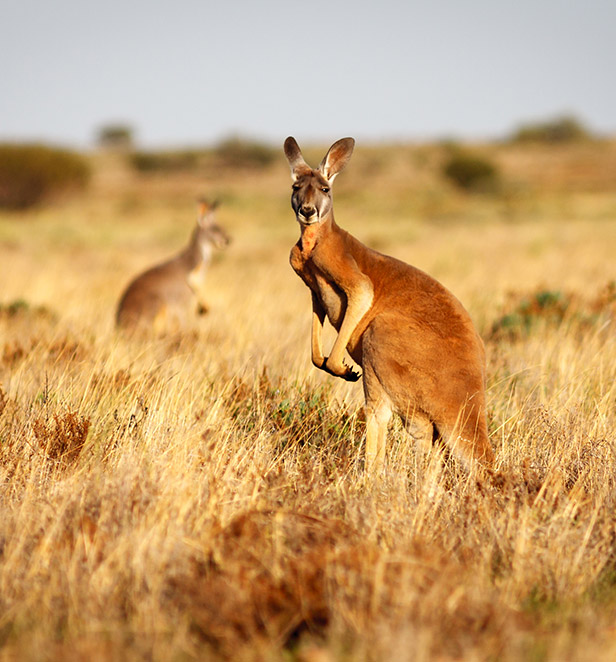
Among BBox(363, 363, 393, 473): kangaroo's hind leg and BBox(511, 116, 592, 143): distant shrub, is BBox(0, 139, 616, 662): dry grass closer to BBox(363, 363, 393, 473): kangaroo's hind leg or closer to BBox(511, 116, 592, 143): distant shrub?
BBox(363, 363, 393, 473): kangaroo's hind leg

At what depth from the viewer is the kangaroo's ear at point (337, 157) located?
4.08 m

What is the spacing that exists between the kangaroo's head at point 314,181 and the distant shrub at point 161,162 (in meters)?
58.8

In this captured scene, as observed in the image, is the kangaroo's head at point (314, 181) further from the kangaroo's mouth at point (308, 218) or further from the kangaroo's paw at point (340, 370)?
the kangaroo's paw at point (340, 370)

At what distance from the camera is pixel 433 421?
3668 mm

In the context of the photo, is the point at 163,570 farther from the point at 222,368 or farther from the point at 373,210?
the point at 373,210

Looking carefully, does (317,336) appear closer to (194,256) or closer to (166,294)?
(166,294)

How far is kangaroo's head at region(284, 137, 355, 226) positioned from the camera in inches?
149

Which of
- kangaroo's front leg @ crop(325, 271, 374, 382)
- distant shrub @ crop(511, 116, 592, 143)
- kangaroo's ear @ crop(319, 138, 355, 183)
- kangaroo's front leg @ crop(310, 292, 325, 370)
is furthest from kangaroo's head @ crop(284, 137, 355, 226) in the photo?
distant shrub @ crop(511, 116, 592, 143)

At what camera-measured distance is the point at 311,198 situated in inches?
149

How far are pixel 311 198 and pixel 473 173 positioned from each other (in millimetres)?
47310

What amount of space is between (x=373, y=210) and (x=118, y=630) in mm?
32359

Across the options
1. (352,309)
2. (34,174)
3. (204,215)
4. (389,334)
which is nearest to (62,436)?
(352,309)

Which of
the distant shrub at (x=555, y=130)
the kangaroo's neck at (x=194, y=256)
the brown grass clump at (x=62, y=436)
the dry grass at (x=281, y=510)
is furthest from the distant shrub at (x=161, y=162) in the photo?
the brown grass clump at (x=62, y=436)

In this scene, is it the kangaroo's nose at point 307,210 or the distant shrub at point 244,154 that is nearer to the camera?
the kangaroo's nose at point 307,210
